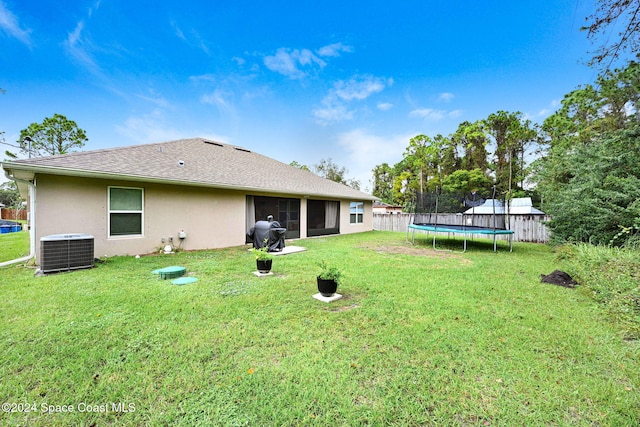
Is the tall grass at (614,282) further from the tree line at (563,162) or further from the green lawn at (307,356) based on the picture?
the tree line at (563,162)

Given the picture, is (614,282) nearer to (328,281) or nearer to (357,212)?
(328,281)

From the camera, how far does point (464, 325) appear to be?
302 cm

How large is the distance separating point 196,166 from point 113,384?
26.0ft

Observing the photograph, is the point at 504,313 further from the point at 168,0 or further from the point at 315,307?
the point at 168,0

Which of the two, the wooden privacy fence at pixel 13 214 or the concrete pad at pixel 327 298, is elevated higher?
the wooden privacy fence at pixel 13 214

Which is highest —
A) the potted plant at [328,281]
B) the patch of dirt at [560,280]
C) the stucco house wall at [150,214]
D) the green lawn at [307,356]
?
the stucco house wall at [150,214]

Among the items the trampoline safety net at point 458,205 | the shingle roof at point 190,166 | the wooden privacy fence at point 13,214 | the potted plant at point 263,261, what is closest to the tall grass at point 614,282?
the trampoline safety net at point 458,205

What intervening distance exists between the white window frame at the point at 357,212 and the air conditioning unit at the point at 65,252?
11471 mm

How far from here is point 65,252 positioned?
506 centimetres

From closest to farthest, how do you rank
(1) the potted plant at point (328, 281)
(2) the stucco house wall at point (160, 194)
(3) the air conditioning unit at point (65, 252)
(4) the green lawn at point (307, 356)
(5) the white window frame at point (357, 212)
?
1. (4) the green lawn at point (307, 356)
2. (1) the potted plant at point (328, 281)
3. (3) the air conditioning unit at point (65, 252)
4. (2) the stucco house wall at point (160, 194)
5. (5) the white window frame at point (357, 212)

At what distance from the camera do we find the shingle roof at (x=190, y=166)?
590cm

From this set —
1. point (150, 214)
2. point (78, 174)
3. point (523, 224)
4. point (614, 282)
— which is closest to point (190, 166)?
point (150, 214)

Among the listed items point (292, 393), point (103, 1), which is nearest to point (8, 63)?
point (103, 1)

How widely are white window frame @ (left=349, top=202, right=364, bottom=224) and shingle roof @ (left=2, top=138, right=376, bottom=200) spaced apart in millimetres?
789
